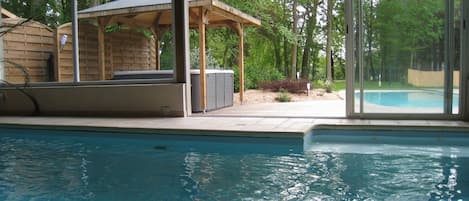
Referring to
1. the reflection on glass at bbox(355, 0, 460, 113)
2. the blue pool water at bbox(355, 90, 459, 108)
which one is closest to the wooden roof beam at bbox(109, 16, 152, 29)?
the reflection on glass at bbox(355, 0, 460, 113)

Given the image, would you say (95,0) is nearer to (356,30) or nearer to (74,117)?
(74,117)

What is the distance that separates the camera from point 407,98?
18.1ft

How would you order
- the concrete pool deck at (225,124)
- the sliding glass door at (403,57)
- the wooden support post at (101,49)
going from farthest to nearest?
1. the wooden support post at (101,49)
2. the sliding glass door at (403,57)
3. the concrete pool deck at (225,124)

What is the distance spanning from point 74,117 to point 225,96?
2.83 m

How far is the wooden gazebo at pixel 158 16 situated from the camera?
23.9ft

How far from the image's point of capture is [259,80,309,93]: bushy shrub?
11.8 meters

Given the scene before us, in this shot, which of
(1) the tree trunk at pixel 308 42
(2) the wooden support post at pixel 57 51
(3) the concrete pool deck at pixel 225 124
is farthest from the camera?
(1) the tree trunk at pixel 308 42

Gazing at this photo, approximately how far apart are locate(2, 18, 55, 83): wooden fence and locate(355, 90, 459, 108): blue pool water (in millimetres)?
5605

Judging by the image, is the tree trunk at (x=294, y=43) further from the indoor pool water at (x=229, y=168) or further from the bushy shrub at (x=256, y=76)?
the indoor pool water at (x=229, y=168)

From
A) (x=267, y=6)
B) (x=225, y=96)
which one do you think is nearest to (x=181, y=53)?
(x=225, y=96)

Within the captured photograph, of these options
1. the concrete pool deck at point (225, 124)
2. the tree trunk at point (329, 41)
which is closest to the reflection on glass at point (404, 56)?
the concrete pool deck at point (225, 124)

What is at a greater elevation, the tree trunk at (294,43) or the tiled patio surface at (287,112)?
the tree trunk at (294,43)

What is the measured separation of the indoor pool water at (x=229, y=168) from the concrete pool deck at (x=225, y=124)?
118 mm

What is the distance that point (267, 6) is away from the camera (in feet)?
51.6
